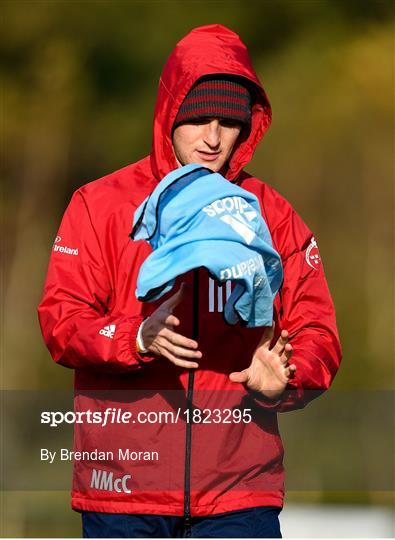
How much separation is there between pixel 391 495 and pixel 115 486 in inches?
110

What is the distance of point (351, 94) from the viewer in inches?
219

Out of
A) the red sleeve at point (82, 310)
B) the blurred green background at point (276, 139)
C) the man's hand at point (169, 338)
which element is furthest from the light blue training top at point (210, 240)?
the blurred green background at point (276, 139)

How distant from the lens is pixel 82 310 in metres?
2.50

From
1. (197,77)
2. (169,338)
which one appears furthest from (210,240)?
(197,77)

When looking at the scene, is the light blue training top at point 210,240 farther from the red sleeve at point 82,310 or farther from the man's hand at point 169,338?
the red sleeve at point 82,310

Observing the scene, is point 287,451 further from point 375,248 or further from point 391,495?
point 375,248

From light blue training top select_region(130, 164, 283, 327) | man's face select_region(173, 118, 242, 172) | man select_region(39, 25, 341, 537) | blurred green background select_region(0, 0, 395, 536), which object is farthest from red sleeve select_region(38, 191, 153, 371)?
blurred green background select_region(0, 0, 395, 536)

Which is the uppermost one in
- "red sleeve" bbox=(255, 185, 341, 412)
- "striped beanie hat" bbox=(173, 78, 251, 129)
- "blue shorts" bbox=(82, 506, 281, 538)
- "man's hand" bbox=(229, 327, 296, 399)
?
"striped beanie hat" bbox=(173, 78, 251, 129)

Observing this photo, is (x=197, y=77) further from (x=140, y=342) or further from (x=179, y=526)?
(x=179, y=526)

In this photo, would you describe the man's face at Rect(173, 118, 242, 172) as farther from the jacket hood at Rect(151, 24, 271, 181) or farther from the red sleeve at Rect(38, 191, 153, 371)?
the red sleeve at Rect(38, 191, 153, 371)

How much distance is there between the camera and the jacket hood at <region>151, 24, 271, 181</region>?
2658 mm

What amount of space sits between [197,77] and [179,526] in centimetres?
108

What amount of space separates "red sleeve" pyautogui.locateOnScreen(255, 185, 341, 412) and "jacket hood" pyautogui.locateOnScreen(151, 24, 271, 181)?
197 mm

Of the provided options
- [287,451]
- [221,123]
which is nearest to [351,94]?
[287,451]
